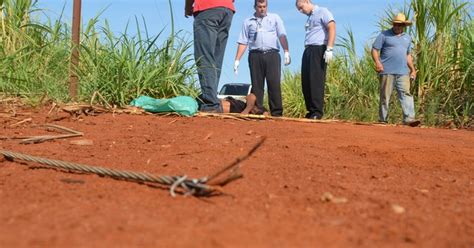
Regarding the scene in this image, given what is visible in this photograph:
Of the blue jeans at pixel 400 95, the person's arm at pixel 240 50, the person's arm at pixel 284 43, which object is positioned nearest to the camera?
the person's arm at pixel 284 43

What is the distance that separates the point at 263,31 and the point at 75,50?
2.10 metres

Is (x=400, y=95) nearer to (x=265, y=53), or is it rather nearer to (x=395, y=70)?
(x=395, y=70)

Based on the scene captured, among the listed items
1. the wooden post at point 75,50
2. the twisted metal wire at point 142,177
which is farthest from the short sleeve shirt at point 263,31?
the twisted metal wire at point 142,177

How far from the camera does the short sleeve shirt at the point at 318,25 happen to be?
6617mm

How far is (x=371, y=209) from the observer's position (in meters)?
2.34

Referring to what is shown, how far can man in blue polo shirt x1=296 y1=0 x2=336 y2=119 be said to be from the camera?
21.6ft

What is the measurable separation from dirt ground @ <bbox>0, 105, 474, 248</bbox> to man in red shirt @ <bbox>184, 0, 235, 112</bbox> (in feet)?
2.51

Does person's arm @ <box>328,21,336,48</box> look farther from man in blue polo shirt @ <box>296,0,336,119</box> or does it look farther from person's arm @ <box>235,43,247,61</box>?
A: person's arm @ <box>235,43,247,61</box>

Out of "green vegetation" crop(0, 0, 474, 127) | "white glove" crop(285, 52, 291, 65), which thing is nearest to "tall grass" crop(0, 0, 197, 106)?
"green vegetation" crop(0, 0, 474, 127)

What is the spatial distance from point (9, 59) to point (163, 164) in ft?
8.57

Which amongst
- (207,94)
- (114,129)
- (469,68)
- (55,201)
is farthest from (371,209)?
(469,68)

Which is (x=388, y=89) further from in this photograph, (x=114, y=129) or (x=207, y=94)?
(x=114, y=129)

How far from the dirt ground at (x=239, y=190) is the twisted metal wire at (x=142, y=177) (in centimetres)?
3

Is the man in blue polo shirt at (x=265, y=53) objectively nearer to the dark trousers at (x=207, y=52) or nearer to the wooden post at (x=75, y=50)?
the dark trousers at (x=207, y=52)
